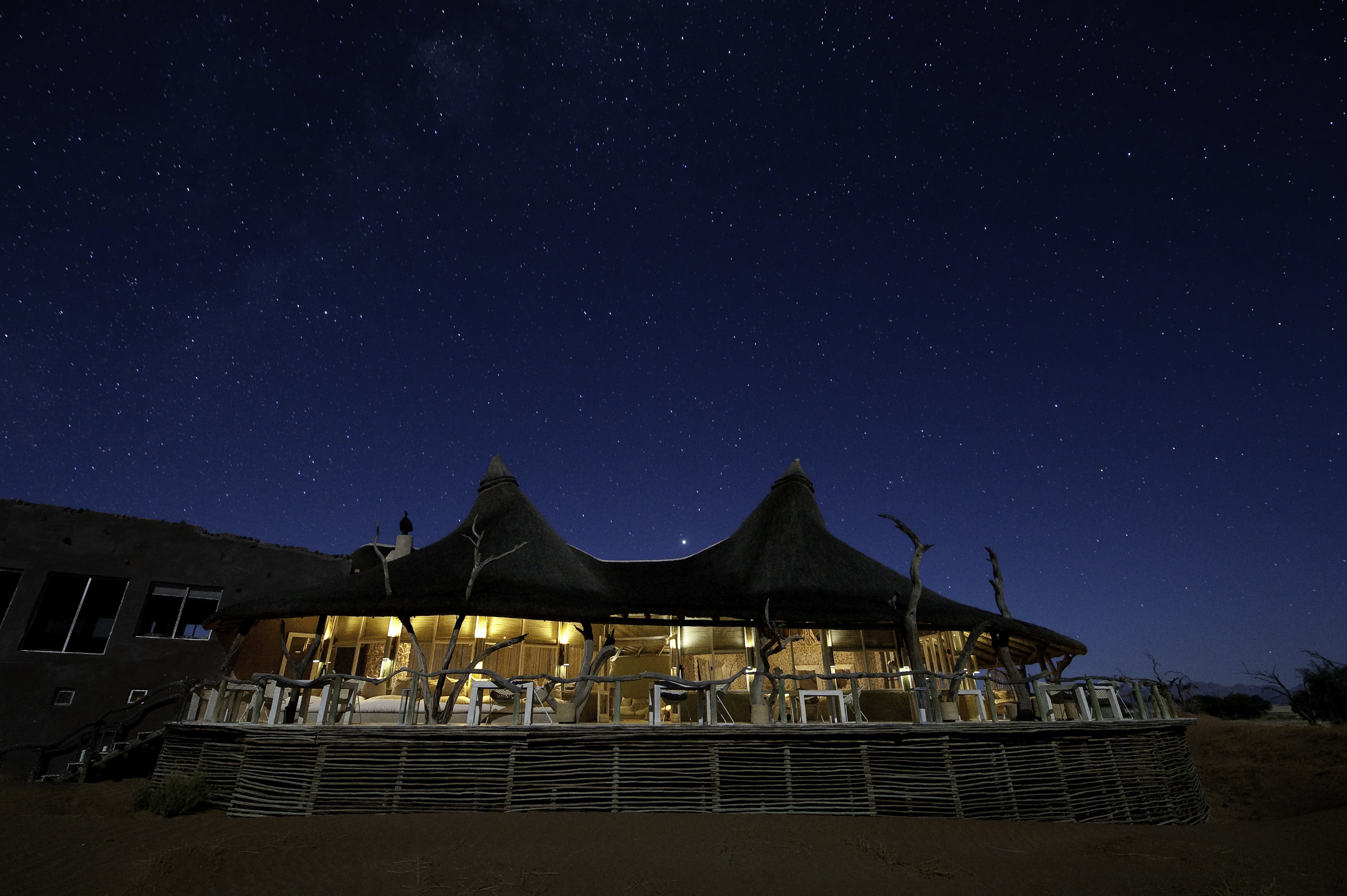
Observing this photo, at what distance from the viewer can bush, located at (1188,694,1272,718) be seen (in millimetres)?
40250

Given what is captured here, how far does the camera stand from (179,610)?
17.9 m

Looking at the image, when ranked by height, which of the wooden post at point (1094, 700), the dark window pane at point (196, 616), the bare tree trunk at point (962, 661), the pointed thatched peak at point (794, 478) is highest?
the pointed thatched peak at point (794, 478)

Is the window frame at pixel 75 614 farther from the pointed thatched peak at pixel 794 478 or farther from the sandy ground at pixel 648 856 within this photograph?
the pointed thatched peak at pixel 794 478

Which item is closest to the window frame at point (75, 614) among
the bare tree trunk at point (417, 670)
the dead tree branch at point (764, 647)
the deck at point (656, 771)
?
the bare tree trunk at point (417, 670)

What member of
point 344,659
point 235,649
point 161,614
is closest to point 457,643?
point 344,659

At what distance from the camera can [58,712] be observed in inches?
602

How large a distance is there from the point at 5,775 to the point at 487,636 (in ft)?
34.1

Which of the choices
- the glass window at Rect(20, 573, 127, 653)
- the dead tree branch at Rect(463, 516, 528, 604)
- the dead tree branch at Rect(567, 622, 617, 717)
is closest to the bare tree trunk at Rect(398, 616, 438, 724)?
the dead tree branch at Rect(463, 516, 528, 604)

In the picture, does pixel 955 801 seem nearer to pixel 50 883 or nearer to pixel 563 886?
pixel 563 886

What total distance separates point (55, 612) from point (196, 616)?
3615 mm

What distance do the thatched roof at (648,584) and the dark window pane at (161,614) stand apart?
3.90 metres

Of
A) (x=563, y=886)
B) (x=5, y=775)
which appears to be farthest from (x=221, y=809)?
(x=5, y=775)

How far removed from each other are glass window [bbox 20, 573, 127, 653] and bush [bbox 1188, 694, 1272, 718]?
53880 mm

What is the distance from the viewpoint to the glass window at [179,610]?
17.6 m
